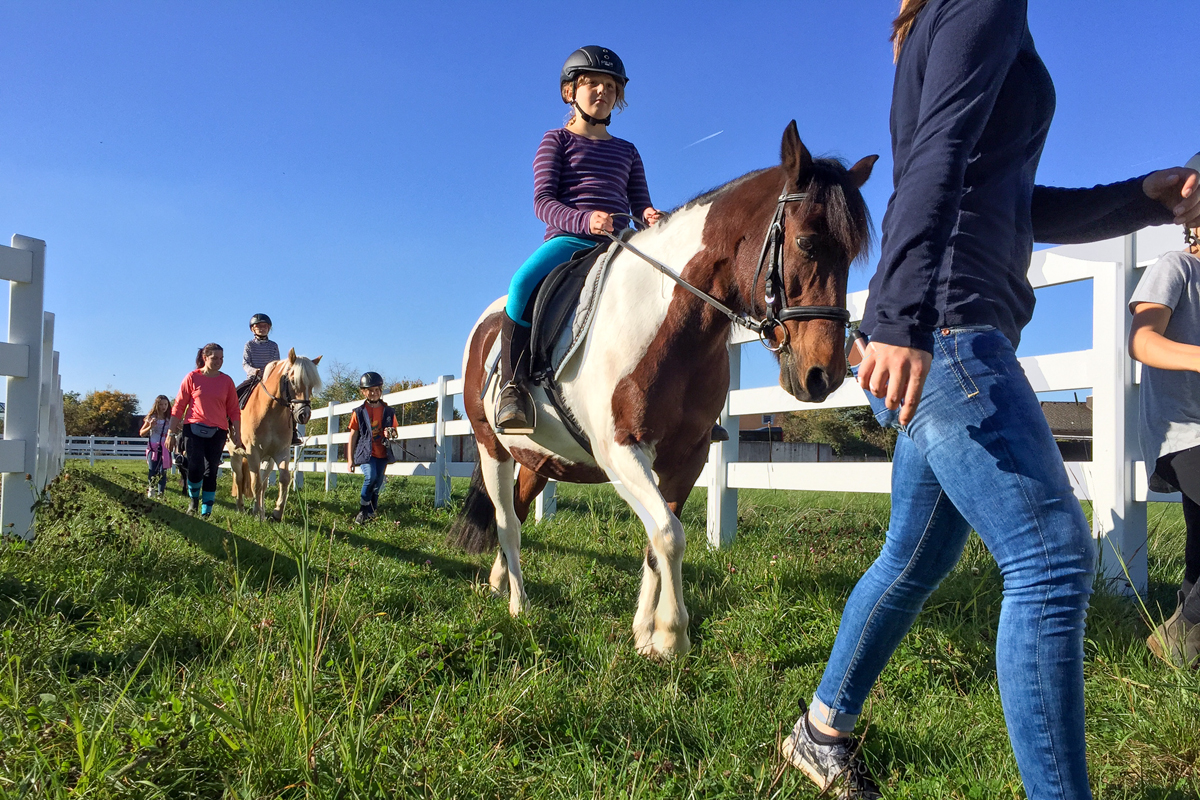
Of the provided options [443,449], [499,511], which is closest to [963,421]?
[499,511]

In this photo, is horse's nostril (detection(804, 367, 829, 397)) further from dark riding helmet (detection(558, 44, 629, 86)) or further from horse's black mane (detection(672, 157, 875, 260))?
dark riding helmet (detection(558, 44, 629, 86))

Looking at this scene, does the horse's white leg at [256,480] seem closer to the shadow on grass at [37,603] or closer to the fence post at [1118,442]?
the shadow on grass at [37,603]

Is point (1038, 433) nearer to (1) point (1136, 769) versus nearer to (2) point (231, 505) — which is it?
(1) point (1136, 769)

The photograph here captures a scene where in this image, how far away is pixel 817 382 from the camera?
2.83 m

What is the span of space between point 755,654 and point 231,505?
35.8 ft

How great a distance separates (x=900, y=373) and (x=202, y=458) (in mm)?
10254

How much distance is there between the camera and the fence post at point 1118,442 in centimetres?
412

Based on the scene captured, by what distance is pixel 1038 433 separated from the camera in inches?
69.0

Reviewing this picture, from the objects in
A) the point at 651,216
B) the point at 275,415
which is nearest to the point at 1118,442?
the point at 651,216

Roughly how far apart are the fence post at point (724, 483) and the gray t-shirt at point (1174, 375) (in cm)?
368

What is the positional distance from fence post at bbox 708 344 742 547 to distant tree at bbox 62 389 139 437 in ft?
242

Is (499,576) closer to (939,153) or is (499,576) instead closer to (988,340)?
(988,340)

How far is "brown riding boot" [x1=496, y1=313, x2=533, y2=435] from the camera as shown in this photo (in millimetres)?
4156

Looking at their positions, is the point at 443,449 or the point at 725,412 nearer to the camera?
the point at 725,412
